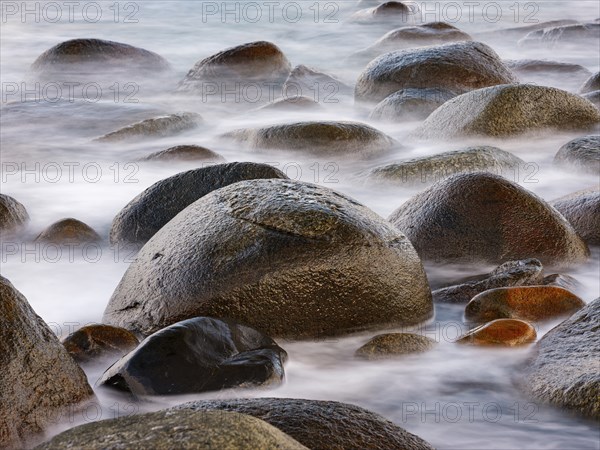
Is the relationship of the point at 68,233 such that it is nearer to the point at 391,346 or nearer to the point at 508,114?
the point at 391,346

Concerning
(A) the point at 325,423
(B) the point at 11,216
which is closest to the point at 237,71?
(B) the point at 11,216

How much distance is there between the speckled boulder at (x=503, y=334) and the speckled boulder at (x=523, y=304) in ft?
0.68

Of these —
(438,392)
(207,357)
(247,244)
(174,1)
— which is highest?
(174,1)

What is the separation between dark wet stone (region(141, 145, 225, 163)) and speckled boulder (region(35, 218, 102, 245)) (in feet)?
5.31

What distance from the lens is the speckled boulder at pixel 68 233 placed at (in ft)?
17.5

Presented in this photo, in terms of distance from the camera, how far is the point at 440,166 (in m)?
6.01

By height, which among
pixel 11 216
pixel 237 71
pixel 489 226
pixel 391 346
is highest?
pixel 237 71

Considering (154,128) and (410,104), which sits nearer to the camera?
(154,128)

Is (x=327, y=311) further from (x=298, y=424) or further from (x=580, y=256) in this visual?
(x=580, y=256)

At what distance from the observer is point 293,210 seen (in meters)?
3.84

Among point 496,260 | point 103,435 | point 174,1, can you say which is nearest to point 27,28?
point 174,1

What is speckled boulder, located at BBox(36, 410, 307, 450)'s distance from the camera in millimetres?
1905

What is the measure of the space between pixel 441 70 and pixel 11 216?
429 cm

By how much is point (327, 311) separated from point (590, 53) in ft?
31.4
